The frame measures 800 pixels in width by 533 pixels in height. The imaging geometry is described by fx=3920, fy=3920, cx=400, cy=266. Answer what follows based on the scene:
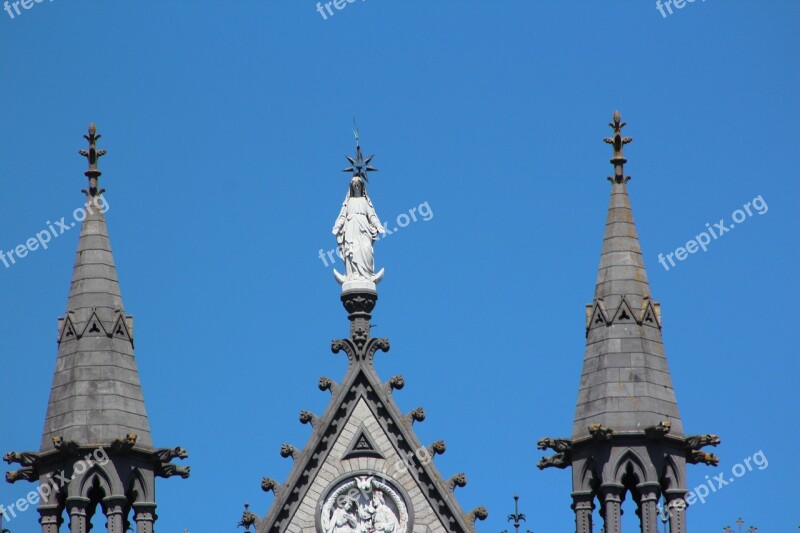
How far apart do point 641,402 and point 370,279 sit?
5.92m

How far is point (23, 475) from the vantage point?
73.6 meters

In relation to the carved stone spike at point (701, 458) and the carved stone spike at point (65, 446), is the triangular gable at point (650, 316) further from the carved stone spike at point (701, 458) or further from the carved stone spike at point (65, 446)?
the carved stone spike at point (65, 446)

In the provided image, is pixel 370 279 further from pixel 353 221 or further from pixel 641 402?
pixel 641 402

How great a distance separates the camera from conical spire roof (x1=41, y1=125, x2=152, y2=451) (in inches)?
2884

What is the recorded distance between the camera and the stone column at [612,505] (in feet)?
238

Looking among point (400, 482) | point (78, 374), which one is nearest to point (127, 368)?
point (78, 374)

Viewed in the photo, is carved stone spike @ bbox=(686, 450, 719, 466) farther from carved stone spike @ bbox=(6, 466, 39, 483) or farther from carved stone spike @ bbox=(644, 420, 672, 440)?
carved stone spike @ bbox=(6, 466, 39, 483)

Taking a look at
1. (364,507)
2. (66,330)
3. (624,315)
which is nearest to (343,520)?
(364,507)

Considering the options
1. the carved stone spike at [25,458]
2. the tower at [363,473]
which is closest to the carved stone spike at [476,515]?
the tower at [363,473]

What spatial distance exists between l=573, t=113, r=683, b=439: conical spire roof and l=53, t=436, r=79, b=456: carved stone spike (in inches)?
368

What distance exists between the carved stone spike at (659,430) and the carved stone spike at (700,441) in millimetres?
677

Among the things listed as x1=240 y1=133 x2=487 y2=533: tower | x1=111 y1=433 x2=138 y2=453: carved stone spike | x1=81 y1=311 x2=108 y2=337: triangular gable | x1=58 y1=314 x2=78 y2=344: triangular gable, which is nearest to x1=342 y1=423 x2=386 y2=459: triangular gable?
x1=240 y1=133 x2=487 y2=533: tower

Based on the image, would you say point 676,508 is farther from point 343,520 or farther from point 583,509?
point 343,520

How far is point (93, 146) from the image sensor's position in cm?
7575
